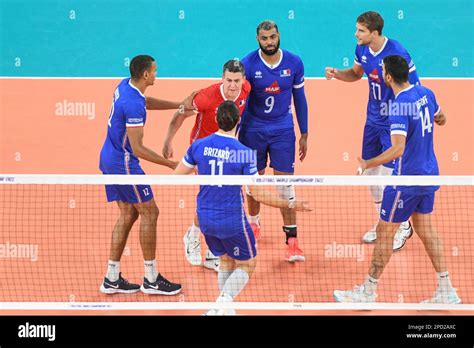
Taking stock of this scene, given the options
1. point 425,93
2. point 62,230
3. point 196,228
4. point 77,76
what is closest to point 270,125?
point 196,228

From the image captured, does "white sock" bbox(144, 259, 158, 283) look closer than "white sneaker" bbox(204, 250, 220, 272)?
Yes

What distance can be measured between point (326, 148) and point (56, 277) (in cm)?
609

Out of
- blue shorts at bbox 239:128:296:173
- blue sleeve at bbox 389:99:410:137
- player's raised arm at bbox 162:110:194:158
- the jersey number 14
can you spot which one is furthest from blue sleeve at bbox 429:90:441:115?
player's raised arm at bbox 162:110:194:158

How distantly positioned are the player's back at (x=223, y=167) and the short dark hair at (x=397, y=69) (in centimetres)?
193

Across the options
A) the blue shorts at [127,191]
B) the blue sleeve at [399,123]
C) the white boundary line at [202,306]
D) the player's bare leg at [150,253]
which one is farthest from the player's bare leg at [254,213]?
the blue sleeve at [399,123]

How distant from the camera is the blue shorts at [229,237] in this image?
820cm

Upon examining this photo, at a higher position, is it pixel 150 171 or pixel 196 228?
pixel 150 171

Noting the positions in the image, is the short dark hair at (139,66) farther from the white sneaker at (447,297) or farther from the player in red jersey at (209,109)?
the white sneaker at (447,297)

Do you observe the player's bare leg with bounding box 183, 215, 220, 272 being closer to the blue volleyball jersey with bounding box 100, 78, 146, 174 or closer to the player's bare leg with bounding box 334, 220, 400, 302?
the blue volleyball jersey with bounding box 100, 78, 146, 174

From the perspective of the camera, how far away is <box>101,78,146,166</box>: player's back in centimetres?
916

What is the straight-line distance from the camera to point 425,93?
8938 mm

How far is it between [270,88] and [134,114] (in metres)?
2.10
